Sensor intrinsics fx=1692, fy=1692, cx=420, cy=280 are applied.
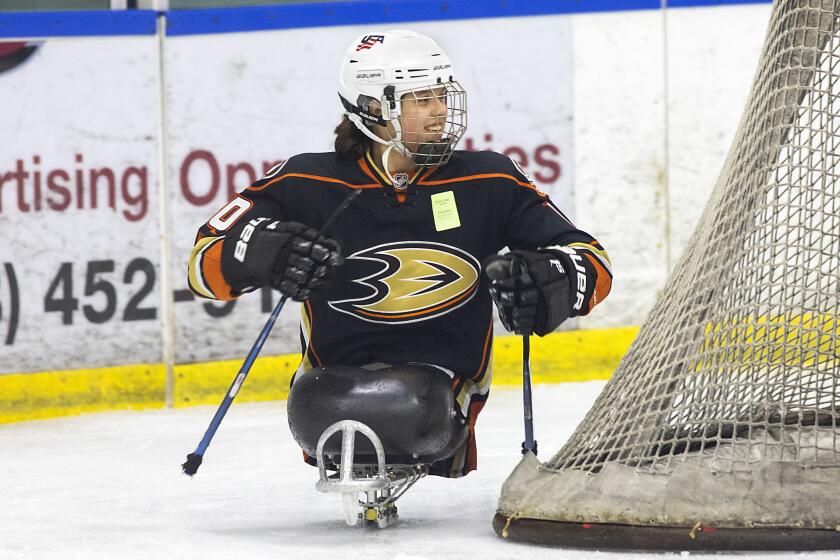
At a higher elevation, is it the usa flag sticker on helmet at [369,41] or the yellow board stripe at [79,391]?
the usa flag sticker on helmet at [369,41]

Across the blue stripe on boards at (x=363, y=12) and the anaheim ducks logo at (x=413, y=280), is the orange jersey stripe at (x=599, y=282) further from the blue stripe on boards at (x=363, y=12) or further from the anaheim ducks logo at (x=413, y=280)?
the blue stripe on boards at (x=363, y=12)

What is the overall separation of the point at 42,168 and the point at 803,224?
2.70 m

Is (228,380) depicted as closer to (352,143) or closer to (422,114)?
(352,143)

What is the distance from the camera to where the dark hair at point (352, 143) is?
342cm

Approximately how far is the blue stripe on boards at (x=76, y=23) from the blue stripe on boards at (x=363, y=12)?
0.30 ft

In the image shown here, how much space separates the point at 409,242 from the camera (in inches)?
131

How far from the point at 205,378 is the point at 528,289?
7.80 ft

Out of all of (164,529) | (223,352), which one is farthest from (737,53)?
(164,529)

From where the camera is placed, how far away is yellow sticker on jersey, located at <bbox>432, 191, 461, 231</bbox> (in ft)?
11.0

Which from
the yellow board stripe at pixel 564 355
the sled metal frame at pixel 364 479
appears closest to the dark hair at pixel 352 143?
the sled metal frame at pixel 364 479

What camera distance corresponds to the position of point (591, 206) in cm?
570

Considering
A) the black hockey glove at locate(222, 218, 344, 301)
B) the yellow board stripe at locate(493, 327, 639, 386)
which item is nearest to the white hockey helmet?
the black hockey glove at locate(222, 218, 344, 301)

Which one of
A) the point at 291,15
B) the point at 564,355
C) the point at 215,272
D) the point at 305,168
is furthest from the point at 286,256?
the point at 564,355

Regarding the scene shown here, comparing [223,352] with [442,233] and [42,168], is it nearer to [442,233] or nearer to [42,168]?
[42,168]
